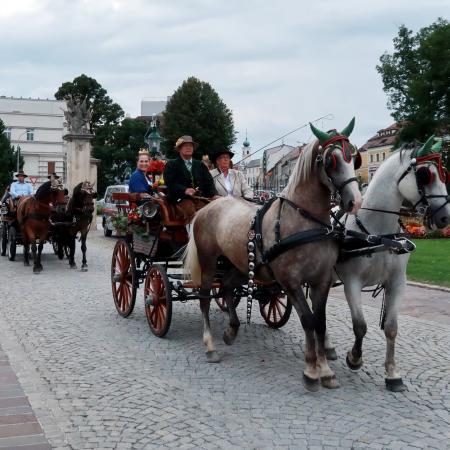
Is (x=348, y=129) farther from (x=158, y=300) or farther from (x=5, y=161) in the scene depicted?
(x=5, y=161)

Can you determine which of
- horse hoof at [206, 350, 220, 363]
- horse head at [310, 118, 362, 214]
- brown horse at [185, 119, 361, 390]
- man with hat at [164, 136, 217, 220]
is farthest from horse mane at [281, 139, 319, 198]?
man with hat at [164, 136, 217, 220]

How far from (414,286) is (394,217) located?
6.26 meters

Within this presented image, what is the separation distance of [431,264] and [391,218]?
9.43 meters

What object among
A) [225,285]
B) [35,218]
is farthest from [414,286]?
[35,218]

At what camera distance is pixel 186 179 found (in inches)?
283

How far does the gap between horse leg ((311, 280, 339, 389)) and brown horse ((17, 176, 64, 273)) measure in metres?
9.33

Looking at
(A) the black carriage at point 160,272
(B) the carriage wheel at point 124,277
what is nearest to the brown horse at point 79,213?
(B) the carriage wheel at point 124,277

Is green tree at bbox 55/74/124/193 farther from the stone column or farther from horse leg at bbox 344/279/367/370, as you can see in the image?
horse leg at bbox 344/279/367/370

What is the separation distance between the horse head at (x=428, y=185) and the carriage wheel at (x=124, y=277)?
411cm

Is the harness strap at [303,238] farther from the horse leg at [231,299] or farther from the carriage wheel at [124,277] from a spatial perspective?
the carriage wheel at [124,277]

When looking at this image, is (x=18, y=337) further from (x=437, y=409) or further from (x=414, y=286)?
(x=414, y=286)

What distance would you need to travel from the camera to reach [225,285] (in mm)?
6777

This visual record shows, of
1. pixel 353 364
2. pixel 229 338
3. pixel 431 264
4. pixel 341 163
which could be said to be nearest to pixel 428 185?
pixel 341 163

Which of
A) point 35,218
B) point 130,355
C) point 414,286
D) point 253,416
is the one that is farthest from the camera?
point 35,218
